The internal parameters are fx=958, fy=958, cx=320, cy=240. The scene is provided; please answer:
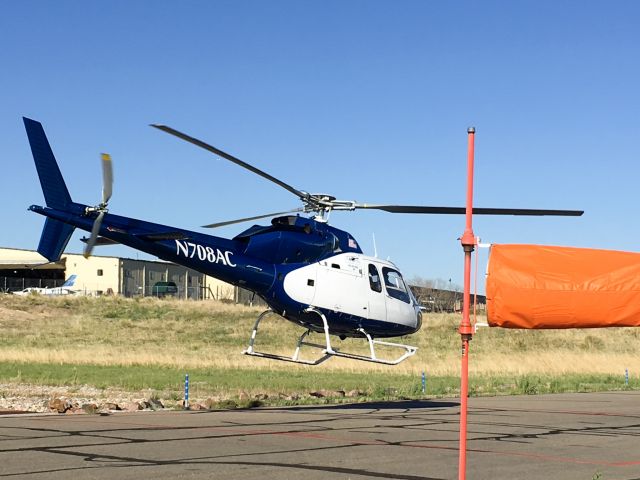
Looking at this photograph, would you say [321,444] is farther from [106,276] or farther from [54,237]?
[106,276]

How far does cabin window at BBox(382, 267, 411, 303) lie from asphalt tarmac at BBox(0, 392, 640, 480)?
304 cm

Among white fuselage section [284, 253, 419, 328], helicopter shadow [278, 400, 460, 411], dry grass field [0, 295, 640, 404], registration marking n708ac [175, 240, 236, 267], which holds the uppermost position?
registration marking n708ac [175, 240, 236, 267]

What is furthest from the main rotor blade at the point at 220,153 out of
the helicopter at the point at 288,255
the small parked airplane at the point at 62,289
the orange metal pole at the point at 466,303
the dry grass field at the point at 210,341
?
the small parked airplane at the point at 62,289

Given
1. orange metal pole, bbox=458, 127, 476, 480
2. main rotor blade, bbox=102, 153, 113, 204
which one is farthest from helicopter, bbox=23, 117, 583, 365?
orange metal pole, bbox=458, 127, 476, 480

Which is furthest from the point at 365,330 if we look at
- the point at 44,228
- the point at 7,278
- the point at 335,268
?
the point at 7,278

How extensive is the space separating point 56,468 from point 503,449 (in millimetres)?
7402

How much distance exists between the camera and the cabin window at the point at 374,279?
24.6 m

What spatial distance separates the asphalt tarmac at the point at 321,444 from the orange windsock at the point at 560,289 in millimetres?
5587

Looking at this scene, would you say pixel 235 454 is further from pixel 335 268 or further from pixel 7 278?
pixel 7 278

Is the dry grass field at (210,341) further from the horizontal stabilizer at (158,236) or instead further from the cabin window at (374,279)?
the horizontal stabilizer at (158,236)

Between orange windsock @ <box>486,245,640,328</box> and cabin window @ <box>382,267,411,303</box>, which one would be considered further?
cabin window @ <box>382,267,411,303</box>

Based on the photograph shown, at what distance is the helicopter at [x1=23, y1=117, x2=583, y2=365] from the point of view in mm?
21411

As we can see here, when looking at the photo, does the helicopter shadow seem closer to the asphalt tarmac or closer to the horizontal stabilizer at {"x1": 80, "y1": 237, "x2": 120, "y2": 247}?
the asphalt tarmac

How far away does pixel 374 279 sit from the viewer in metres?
24.7
